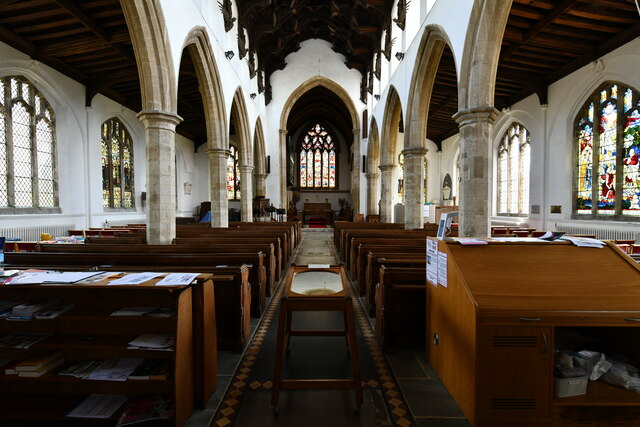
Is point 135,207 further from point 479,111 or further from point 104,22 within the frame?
point 479,111

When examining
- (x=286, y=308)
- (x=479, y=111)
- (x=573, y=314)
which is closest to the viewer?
(x=573, y=314)

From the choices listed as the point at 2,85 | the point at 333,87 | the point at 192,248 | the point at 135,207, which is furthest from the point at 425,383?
the point at 333,87

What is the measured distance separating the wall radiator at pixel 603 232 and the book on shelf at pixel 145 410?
32.0 feet

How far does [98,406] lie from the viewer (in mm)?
2178

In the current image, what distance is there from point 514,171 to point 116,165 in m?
15.3

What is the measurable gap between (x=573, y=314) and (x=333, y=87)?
17012 mm

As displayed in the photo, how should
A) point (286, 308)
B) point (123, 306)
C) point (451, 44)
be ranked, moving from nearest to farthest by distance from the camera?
point (286, 308), point (123, 306), point (451, 44)

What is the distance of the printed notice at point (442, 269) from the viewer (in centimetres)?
248

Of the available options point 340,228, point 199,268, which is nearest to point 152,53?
point 199,268

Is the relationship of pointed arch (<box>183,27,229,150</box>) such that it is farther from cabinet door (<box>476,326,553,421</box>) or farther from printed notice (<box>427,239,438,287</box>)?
cabinet door (<box>476,326,553,421</box>)

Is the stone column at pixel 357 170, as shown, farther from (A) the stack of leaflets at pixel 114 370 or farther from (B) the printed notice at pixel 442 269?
(A) the stack of leaflets at pixel 114 370

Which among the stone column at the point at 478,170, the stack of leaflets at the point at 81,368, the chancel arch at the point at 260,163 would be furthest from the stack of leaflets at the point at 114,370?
the chancel arch at the point at 260,163

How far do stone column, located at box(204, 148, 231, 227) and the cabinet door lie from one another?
9.14 metres

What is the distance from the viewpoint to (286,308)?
213 centimetres
